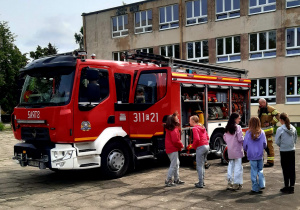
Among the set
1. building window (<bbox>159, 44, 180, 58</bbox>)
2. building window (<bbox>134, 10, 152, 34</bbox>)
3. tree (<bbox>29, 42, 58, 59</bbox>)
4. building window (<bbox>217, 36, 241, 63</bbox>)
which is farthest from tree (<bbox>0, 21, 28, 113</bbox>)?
building window (<bbox>217, 36, 241, 63</bbox>)

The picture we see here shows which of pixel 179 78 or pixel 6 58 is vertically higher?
pixel 6 58

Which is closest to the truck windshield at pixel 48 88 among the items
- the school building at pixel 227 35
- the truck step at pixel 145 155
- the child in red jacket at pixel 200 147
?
the truck step at pixel 145 155

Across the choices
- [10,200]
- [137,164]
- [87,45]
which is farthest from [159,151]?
[87,45]

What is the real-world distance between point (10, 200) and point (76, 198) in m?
1.27

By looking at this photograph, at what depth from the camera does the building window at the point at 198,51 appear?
27.3m

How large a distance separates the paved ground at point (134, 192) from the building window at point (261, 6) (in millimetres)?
17602

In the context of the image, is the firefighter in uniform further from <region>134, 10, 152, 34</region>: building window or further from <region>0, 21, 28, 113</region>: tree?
<region>0, 21, 28, 113</region>: tree

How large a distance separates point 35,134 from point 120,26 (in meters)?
25.2

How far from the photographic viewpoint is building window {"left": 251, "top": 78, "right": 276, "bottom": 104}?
24344 mm

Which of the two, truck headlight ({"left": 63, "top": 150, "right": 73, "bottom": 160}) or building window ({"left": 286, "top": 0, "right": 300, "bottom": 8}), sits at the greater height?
building window ({"left": 286, "top": 0, "right": 300, "bottom": 8})

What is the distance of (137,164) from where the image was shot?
10.5m

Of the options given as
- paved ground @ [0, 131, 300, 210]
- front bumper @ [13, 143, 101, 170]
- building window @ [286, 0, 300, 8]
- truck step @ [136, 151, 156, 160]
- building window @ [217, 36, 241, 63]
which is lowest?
paved ground @ [0, 131, 300, 210]

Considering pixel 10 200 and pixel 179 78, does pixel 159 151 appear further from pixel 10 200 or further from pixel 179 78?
pixel 10 200

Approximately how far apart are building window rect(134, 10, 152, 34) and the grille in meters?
23.1
